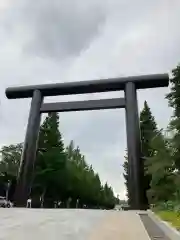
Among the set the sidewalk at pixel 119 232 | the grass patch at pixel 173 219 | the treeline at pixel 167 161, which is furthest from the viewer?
the treeline at pixel 167 161

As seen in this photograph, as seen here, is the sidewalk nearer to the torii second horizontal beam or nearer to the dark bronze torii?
the dark bronze torii

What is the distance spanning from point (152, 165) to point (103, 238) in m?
25.3

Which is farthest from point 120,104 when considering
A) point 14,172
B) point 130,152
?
point 14,172

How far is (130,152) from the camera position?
1164 inches

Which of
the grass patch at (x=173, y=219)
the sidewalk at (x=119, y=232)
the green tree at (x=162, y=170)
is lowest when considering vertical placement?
the sidewalk at (x=119, y=232)

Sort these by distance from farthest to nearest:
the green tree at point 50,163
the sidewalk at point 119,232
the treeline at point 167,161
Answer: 1. the green tree at point 50,163
2. the treeline at point 167,161
3. the sidewalk at point 119,232

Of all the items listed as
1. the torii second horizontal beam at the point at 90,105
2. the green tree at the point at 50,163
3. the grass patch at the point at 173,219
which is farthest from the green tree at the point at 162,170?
the green tree at the point at 50,163

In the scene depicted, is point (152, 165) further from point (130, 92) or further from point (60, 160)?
point (60, 160)

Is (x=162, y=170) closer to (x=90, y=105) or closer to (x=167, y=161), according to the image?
(x=167, y=161)

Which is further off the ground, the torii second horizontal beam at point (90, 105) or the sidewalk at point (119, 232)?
the torii second horizontal beam at point (90, 105)

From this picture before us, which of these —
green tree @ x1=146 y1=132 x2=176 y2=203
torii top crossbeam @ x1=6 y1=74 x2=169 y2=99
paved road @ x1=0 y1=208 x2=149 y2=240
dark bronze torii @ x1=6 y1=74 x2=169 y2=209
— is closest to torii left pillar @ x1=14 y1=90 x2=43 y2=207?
dark bronze torii @ x1=6 y1=74 x2=169 y2=209

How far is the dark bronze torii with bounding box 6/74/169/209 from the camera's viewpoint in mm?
29172

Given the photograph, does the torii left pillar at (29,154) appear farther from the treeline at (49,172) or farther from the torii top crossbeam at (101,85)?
the treeline at (49,172)

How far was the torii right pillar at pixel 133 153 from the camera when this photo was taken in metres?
28.0
